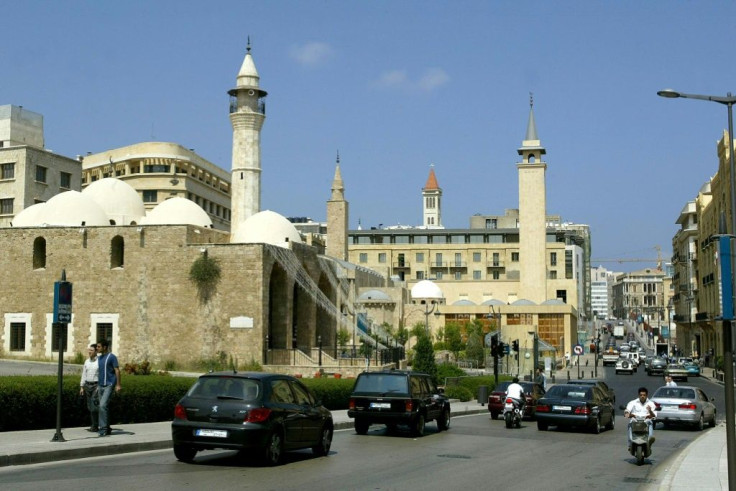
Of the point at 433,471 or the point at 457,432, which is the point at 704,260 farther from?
the point at 433,471

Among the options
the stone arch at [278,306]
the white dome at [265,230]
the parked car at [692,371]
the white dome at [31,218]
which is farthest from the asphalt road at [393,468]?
the parked car at [692,371]

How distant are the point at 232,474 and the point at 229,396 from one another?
4.16ft

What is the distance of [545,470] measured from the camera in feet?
46.2

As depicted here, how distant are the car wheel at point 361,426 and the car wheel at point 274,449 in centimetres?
589

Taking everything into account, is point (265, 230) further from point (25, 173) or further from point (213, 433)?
point (213, 433)

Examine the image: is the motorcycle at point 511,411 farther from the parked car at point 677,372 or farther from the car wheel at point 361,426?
the parked car at point 677,372

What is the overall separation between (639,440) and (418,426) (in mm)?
5095

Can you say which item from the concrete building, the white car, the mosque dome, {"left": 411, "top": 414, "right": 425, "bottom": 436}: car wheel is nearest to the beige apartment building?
the concrete building

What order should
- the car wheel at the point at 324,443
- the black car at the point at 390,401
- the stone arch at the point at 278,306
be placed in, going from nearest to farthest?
the car wheel at the point at 324,443
the black car at the point at 390,401
the stone arch at the point at 278,306

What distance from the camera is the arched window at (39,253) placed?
152ft

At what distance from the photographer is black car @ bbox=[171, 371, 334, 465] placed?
12.5 metres

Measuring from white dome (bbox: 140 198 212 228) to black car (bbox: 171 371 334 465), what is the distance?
3950cm

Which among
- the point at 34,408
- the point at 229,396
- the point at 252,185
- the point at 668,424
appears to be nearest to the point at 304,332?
the point at 252,185

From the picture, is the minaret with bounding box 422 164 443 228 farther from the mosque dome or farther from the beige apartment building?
the mosque dome
